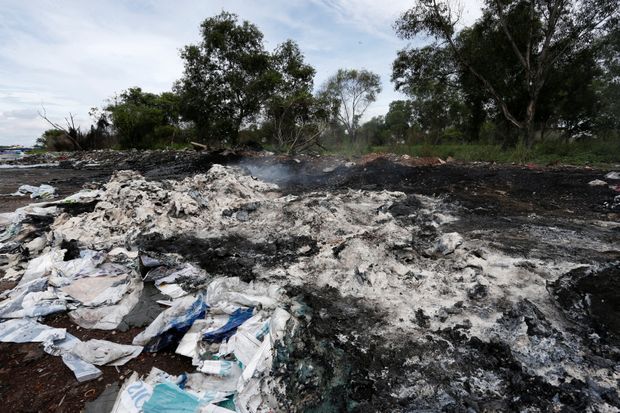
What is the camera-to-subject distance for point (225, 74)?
43.1ft

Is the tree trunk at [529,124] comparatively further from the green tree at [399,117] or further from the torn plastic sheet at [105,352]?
the green tree at [399,117]

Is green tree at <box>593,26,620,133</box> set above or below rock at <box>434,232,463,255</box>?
above

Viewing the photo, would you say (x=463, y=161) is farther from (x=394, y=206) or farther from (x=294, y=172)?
(x=394, y=206)

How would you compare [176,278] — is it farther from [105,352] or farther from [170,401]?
[170,401]

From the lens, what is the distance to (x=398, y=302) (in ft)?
7.70

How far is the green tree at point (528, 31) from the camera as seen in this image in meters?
9.41

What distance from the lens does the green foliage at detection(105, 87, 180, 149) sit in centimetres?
1720

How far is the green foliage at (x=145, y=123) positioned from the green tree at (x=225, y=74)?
13.4 feet

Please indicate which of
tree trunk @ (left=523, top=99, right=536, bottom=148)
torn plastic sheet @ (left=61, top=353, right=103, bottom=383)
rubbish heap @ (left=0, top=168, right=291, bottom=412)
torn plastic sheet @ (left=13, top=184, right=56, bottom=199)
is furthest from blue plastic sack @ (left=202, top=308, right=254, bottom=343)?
tree trunk @ (left=523, top=99, right=536, bottom=148)

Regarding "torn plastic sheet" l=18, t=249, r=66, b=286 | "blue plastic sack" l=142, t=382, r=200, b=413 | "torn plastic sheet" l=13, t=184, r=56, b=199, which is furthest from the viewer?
"torn plastic sheet" l=13, t=184, r=56, b=199

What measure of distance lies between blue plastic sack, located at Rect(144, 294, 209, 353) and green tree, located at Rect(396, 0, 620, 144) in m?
11.9

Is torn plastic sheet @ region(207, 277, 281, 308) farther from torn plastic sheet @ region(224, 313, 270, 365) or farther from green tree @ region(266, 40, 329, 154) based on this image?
green tree @ region(266, 40, 329, 154)

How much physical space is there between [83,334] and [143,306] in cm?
40

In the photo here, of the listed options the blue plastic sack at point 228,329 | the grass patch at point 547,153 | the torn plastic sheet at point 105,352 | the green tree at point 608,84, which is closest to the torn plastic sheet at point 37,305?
the torn plastic sheet at point 105,352
